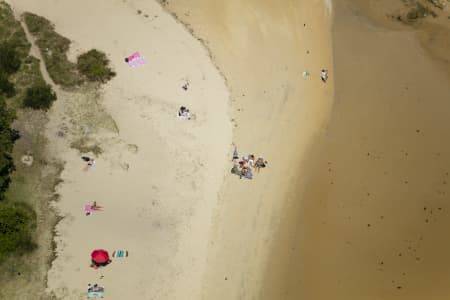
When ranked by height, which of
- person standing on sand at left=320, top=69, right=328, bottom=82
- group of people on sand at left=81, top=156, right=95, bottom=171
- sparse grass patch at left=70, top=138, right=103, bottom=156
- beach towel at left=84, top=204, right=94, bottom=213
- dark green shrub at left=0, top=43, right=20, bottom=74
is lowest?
beach towel at left=84, top=204, right=94, bottom=213

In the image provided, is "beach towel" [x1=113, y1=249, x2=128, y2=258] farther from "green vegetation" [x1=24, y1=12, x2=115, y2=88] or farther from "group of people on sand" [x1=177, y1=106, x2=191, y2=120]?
"green vegetation" [x1=24, y1=12, x2=115, y2=88]

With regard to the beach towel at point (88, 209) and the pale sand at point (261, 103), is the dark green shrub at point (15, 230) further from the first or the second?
the pale sand at point (261, 103)

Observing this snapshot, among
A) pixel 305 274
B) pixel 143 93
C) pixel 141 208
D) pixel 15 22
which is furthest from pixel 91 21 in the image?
pixel 305 274

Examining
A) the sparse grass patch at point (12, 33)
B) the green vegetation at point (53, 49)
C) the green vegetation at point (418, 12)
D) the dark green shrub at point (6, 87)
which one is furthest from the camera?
the green vegetation at point (418, 12)

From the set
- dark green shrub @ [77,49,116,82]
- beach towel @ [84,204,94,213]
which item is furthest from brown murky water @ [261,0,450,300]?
dark green shrub @ [77,49,116,82]

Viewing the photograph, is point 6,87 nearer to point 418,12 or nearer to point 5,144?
point 5,144

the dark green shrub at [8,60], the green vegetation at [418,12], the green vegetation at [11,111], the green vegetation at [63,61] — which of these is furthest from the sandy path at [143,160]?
the green vegetation at [418,12]

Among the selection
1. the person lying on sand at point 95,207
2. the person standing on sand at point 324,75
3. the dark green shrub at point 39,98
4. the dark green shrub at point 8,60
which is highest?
the person standing on sand at point 324,75
